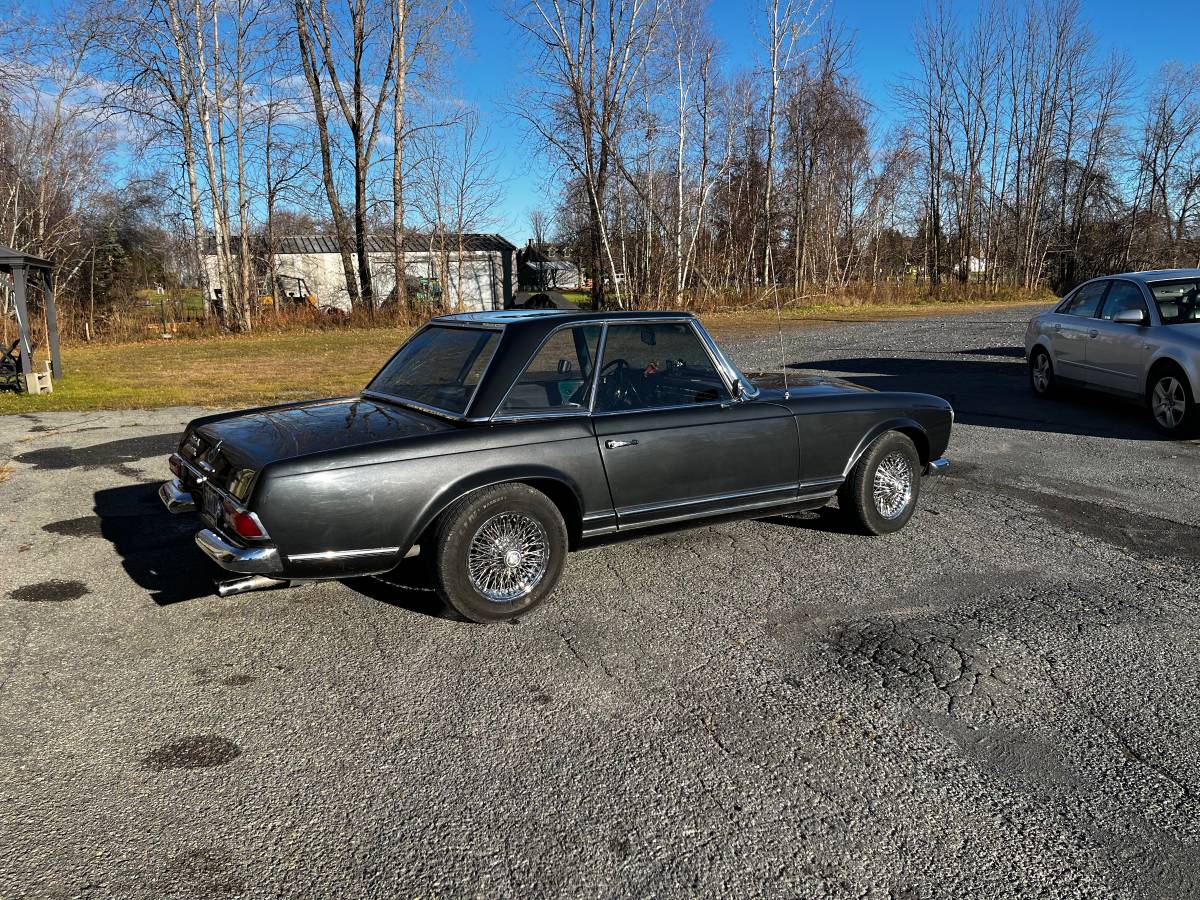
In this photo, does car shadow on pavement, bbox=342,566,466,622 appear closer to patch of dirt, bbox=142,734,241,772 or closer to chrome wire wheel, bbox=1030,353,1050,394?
patch of dirt, bbox=142,734,241,772

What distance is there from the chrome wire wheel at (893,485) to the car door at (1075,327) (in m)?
5.94

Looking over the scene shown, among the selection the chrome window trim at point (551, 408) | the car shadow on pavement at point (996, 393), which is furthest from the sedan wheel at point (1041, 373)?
the chrome window trim at point (551, 408)

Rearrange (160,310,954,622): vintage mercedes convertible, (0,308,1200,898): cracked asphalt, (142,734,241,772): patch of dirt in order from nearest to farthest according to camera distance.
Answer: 1. (0,308,1200,898): cracked asphalt
2. (142,734,241,772): patch of dirt
3. (160,310,954,622): vintage mercedes convertible

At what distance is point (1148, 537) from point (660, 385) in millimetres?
3486

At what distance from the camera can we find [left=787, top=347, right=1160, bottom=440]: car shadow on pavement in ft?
31.3

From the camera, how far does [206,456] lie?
4301 mm

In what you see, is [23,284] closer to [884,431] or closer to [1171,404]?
[884,431]

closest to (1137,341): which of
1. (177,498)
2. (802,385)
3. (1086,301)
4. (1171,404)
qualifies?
(1171,404)

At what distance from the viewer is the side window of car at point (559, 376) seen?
4.39 meters

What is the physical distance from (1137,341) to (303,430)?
8.74m

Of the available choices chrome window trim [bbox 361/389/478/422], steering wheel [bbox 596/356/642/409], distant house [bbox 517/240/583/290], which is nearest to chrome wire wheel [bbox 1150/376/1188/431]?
steering wheel [bbox 596/356/642/409]

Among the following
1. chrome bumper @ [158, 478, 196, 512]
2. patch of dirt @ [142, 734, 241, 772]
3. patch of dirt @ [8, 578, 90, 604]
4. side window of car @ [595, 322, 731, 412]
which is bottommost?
patch of dirt @ [142, 734, 241, 772]

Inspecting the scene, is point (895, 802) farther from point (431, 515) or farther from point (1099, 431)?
point (1099, 431)

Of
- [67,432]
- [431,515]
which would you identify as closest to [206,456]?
[431,515]
